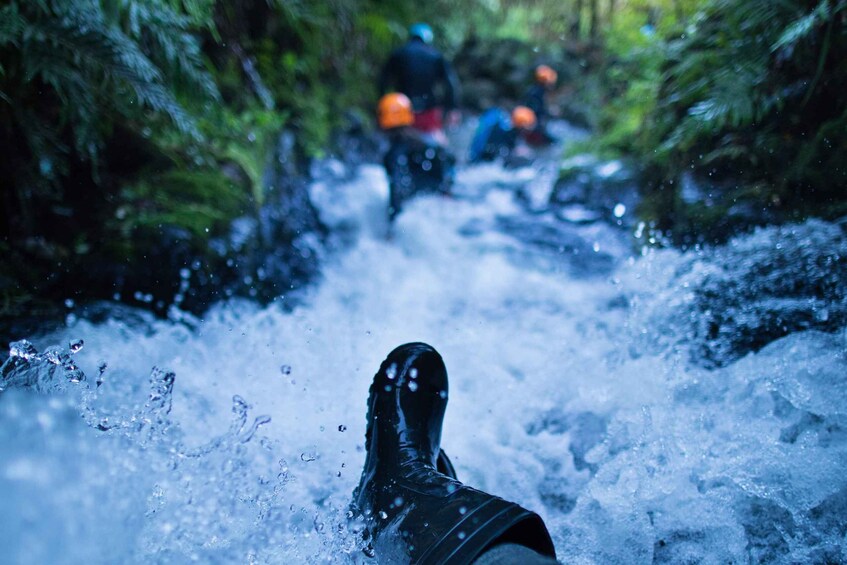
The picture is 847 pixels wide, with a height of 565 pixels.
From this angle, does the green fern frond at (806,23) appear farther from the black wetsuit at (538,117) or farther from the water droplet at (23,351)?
the black wetsuit at (538,117)

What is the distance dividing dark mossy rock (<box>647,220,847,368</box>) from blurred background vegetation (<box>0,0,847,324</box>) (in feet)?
0.56

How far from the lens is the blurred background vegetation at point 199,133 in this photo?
2150 millimetres

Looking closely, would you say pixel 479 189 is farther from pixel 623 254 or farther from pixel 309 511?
pixel 309 511

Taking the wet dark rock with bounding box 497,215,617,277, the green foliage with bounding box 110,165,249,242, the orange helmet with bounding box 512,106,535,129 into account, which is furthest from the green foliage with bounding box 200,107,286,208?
the orange helmet with bounding box 512,106,535,129

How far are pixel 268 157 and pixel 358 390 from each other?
257cm

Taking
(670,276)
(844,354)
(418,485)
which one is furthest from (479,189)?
(418,485)

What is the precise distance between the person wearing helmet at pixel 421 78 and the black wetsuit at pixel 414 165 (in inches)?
23.5

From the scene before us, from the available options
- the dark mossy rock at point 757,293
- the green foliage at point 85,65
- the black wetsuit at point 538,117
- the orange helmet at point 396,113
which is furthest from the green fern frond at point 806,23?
the black wetsuit at point 538,117

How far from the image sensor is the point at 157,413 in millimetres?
1664

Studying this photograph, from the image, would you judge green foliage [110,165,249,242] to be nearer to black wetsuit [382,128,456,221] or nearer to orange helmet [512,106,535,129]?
black wetsuit [382,128,456,221]

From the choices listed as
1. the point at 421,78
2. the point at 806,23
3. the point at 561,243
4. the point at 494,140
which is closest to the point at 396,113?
the point at 421,78

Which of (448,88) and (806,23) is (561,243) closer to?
(806,23)

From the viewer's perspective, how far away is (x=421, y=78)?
18.7ft

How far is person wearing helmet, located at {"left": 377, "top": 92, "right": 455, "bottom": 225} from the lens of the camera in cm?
489
